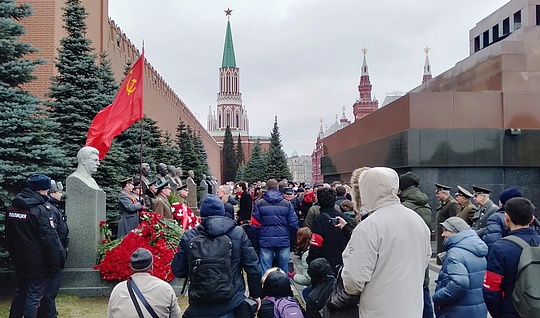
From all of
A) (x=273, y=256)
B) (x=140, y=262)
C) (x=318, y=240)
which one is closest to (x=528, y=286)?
(x=140, y=262)

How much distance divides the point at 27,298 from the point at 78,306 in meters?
1.96

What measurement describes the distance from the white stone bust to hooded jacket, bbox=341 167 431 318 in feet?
19.8

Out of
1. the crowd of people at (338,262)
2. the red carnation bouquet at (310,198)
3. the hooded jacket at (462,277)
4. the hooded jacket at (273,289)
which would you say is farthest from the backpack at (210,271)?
the red carnation bouquet at (310,198)

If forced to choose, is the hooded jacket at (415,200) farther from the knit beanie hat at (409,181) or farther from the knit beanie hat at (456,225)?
the knit beanie hat at (456,225)

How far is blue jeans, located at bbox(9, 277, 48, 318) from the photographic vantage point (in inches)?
232

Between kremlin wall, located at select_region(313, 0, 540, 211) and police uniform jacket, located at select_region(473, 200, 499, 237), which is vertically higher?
kremlin wall, located at select_region(313, 0, 540, 211)

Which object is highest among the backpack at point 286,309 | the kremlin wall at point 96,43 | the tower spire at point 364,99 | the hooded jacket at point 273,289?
the tower spire at point 364,99

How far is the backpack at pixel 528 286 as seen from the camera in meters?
3.62

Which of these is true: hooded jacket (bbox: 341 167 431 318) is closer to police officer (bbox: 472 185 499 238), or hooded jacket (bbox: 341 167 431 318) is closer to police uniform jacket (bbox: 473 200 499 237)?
police uniform jacket (bbox: 473 200 499 237)

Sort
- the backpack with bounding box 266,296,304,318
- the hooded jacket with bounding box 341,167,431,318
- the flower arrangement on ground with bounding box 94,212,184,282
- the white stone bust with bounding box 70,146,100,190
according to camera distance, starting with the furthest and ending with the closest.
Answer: the white stone bust with bounding box 70,146,100,190, the flower arrangement on ground with bounding box 94,212,184,282, the backpack with bounding box 266,296,304,318, the hooded jacket with bounding box 341,167,431,318

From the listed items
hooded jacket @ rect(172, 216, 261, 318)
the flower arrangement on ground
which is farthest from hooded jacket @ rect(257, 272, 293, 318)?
the flower arrangement on ground

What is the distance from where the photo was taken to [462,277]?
177 inches

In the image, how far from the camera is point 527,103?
1603 centimetres

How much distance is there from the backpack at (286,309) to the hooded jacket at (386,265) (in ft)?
4.94
